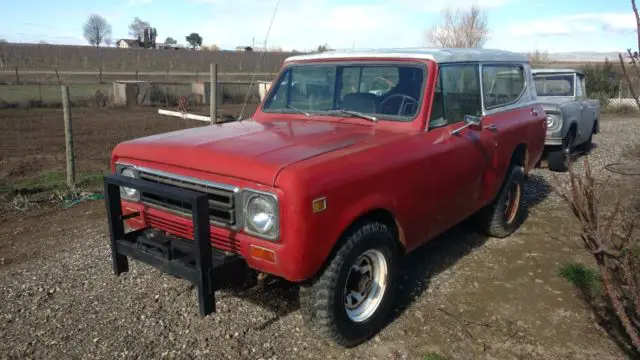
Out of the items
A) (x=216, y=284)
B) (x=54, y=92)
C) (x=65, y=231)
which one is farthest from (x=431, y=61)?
(x=54, y=92)

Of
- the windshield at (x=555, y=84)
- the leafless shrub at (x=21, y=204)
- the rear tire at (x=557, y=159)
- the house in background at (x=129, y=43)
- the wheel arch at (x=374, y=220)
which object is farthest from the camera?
the house in background at (x=129, y=43)

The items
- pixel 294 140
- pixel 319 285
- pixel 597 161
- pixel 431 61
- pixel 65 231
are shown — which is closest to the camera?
pixel 319 285

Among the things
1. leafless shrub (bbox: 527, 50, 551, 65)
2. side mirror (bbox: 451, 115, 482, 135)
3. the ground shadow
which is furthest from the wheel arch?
leafless shrub (bbox: 527, 50, 551, 65)

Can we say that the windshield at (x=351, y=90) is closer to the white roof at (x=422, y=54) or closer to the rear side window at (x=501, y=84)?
the white roof at (x=422, y=54)

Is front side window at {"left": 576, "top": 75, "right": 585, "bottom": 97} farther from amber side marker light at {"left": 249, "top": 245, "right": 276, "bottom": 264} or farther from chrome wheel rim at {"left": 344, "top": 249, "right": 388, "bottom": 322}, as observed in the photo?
amber side marker light at {"left": 249, "top": 245, "right": 276, "bottom": 264}

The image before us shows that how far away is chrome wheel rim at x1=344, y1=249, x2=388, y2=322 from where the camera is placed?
337 cm

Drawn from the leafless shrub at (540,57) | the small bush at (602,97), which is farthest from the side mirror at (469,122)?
the leafless shrub at (540,57)

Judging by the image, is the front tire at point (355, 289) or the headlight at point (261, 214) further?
the front tire at point (355, 289)

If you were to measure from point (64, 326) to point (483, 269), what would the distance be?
3464 millimetres

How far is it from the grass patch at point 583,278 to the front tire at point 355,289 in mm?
1782

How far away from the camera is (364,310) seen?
3.48m

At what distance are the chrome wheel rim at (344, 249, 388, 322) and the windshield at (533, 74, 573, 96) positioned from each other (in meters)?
8.06

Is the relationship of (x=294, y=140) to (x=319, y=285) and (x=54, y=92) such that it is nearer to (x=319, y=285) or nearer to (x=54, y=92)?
(x=319, y=285)

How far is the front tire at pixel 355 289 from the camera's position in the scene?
305 cm
